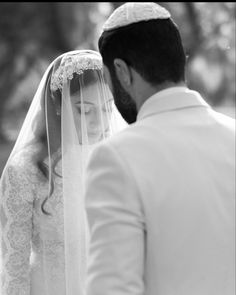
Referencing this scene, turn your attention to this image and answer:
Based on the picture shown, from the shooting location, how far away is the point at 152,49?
6.33ft

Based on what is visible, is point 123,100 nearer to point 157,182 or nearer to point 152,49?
point 152,49

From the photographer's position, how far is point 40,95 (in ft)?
10.6

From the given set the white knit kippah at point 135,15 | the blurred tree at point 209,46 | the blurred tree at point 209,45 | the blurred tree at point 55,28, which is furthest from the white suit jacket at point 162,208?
the blurred tree at point 55,28

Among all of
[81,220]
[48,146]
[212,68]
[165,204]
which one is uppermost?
[165,204]

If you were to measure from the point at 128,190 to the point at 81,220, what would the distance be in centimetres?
123

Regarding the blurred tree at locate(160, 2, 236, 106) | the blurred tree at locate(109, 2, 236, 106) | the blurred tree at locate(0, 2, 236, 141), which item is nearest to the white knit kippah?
the blurred tree at locate(109, 2, 236, 106)

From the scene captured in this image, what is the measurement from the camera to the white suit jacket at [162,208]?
1806 mm

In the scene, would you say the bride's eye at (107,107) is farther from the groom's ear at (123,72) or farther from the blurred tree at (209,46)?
the blurred tree at (209,46)

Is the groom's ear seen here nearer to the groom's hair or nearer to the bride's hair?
the groom's hair

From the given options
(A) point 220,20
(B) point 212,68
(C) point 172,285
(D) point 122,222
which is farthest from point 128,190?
(A) point 220,20

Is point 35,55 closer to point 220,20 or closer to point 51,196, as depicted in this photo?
point 220,20

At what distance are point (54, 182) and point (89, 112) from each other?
342 millimetres

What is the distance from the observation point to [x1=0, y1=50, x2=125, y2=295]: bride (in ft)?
9.84

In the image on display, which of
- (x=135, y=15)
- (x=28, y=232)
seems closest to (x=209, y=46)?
(x=28, y=232)
